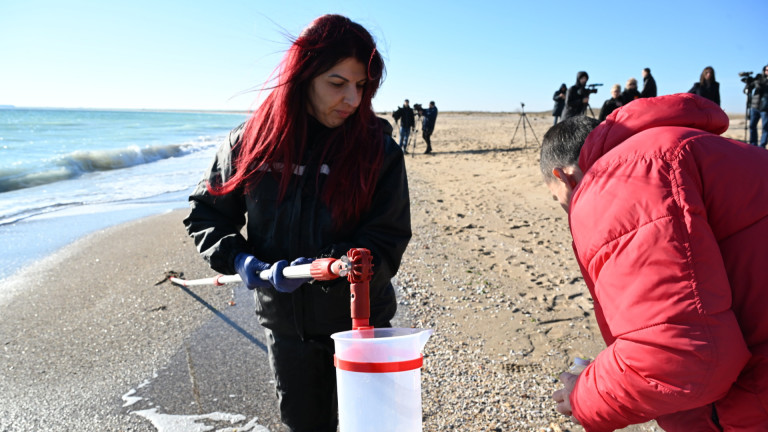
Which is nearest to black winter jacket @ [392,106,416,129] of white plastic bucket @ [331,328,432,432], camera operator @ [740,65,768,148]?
camera operator @ [740,65,768,148]

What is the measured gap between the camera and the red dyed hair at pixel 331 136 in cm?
198

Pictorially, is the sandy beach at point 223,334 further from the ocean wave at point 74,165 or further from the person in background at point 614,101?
the ocean wave at point 74,165

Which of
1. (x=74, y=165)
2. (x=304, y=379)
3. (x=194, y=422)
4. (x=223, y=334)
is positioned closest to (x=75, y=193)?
(x=74, y=165)

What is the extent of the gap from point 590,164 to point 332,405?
1449 mm

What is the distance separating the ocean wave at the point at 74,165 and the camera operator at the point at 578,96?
13280mm

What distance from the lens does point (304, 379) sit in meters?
2.14

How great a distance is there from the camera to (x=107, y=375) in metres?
3.60

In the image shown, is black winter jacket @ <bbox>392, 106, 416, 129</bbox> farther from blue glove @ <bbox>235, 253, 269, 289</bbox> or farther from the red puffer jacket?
the red puffer jacket

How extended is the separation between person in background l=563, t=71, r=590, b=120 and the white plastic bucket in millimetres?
12205

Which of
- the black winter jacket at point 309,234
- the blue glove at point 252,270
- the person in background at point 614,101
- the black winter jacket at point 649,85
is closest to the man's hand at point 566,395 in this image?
the black winter jacket at point 309,234

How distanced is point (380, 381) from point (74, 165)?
18.5m

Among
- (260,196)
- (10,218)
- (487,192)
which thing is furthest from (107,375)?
(487,192)

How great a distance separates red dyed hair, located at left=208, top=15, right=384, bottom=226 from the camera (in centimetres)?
198

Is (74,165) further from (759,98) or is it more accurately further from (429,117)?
(759,98)
